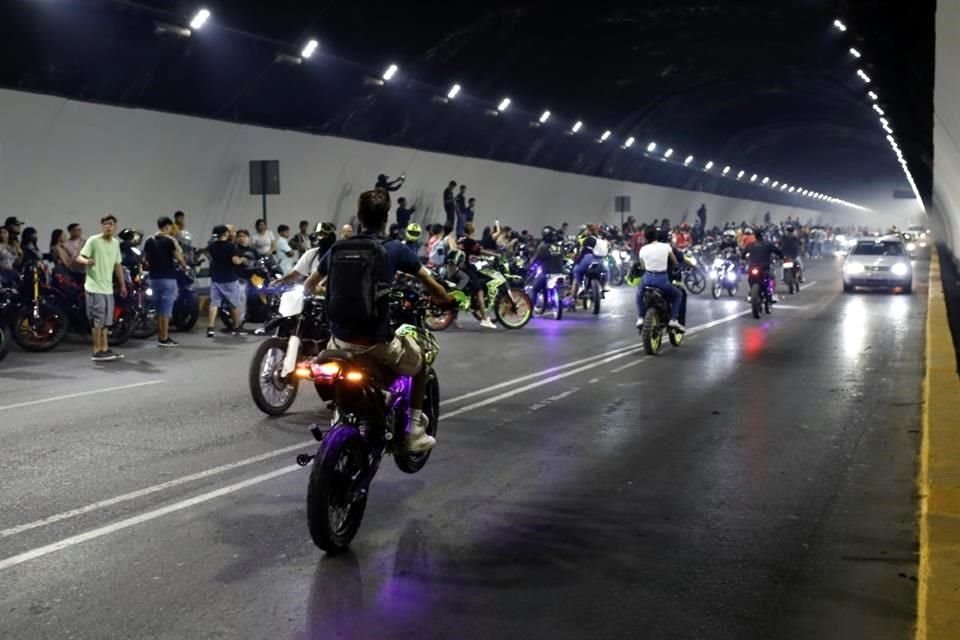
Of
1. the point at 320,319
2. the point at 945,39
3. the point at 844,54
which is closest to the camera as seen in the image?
the point at 320,319

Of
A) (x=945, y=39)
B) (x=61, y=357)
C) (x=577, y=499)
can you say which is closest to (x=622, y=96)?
(x=945, y=39)

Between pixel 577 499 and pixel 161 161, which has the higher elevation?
pixel 161 161

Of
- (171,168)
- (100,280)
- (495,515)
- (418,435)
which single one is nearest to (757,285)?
(171,168)

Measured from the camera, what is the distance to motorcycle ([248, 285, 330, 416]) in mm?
9023

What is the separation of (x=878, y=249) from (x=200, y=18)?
61.7 ft

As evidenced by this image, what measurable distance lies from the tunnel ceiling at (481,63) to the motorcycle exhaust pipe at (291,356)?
400 inches

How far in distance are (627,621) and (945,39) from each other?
11.9m

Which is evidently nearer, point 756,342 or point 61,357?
point 61,357

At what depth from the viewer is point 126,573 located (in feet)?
16.8

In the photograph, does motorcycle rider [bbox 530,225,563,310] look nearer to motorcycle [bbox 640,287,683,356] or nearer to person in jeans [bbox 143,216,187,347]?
motorcycle [bbox 640,287,683,356]

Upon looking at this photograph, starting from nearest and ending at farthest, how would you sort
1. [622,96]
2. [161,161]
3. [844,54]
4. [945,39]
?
[945,39], [161,161], [844,54], [622,96]

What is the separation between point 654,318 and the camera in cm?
1380

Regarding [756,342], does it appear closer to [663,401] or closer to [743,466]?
[663,401]

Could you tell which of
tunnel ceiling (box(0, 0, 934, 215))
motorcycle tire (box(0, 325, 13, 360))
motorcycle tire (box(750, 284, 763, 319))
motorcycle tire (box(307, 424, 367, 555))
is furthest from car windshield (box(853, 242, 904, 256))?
motorcycle tire (box(307, 424, 367, 555))
